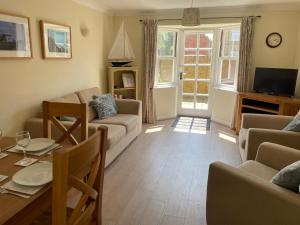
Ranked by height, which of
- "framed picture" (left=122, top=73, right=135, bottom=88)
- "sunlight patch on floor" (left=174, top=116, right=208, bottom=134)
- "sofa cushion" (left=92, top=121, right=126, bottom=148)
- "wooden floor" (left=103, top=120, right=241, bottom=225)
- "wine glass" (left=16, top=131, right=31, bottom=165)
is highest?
"framed picture" (left=122, top=73, right=135, bottom=88)

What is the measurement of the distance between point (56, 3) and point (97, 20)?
1220 mm

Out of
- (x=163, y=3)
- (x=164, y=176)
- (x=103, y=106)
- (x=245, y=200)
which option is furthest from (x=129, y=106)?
(x=245, y=200)

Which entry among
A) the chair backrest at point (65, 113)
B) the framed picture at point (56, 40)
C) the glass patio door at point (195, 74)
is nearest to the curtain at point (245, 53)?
the glass patio door at point (195, 74)

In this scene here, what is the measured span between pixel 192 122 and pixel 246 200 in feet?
12.0

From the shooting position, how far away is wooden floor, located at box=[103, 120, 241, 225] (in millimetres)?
2129

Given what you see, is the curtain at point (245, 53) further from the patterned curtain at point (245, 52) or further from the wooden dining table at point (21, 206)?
the wooden dining table at point (21, 206)

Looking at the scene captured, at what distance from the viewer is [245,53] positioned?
4.27 metres

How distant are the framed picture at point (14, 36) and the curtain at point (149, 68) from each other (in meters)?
2.44

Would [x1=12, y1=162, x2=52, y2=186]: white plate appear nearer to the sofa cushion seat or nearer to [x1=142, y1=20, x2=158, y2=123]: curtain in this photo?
the sofa cushion seat

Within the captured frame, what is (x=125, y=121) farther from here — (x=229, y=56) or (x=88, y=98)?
(x=229, y=56)

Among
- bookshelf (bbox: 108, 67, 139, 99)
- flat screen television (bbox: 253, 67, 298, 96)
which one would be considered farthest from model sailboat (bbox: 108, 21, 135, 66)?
flat screen television (bbox: 253, 67, 298, 96)

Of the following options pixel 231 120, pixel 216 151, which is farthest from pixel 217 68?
pixel 216 151

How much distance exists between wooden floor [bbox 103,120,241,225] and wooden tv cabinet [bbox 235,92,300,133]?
→ 1.84ft

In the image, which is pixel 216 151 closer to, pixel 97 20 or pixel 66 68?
pixel 66 68
